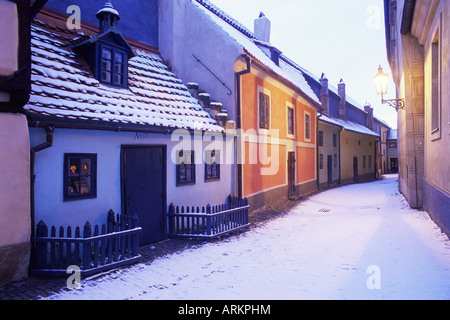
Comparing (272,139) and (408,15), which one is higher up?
(408,15)

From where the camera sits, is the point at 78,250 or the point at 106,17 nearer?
the point at 78,250

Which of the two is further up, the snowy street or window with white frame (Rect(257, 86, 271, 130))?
window with white frame (Rect(257, 86, 271, 130))

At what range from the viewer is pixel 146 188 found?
7.68 metres

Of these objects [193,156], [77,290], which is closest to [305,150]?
[193,156]

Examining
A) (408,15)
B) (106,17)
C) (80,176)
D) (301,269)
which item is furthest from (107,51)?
(408,15)

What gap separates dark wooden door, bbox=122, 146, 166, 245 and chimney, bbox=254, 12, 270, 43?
46.9ft

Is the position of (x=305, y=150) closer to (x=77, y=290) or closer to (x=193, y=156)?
(x=193, y=156)

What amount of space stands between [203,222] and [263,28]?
612 inches

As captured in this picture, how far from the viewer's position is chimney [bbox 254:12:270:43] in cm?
1988

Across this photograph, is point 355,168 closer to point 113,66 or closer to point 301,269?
point 301,269

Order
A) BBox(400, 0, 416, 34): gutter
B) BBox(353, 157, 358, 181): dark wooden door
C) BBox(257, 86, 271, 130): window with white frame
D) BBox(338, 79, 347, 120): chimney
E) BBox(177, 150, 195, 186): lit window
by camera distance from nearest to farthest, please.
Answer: BBox(177, 150, 195, 186): lit window → BBox(400, 0, 416, 34): gutter → BBox(257, 86, 271, 130): window with white frame → BBox(338, 79, 347, 120): chimney → BBox(353, 157, 358, 181): dark wooden door

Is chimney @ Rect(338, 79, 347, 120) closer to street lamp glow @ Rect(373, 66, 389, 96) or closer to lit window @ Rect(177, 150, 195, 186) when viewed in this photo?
street lamp glow @ Rect(373, 66, 389, 96)

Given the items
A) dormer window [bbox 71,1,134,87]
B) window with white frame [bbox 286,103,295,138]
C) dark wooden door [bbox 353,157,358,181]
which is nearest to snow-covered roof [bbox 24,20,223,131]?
dormer window [bbox 71,1,134,87]
